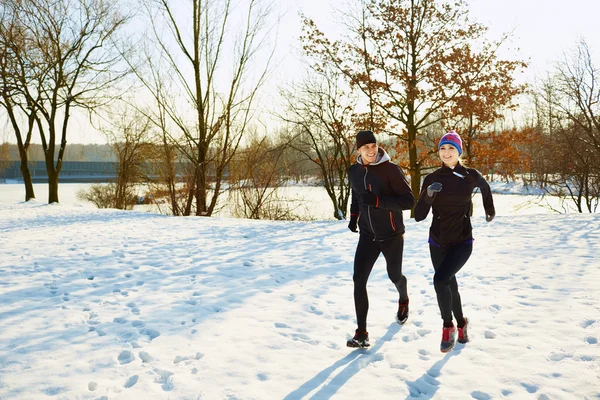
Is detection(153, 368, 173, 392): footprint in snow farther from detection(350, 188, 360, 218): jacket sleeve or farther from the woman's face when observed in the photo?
the woman's face

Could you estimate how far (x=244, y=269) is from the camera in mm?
6574

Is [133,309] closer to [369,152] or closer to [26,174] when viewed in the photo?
[369,152]

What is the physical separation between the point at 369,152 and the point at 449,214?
0.86 meters

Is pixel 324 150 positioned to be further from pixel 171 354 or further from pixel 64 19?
pixel 171 354

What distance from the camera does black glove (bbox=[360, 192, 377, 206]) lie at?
142 inches

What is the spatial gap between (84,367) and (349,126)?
14.7 metres

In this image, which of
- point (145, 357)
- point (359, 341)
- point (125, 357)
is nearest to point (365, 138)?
point (359, 341)

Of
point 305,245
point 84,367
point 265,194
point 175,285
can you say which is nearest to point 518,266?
point 305,245

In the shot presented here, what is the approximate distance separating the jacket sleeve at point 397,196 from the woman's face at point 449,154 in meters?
0.38

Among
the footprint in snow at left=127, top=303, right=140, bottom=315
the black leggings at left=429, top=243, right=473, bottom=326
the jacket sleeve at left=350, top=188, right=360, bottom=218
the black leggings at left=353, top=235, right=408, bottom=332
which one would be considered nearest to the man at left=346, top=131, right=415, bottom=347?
the black leggings at left=353, top=235, right=408, bottom=332

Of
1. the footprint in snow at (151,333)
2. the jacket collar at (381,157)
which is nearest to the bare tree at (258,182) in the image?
the footprint in snow at (151,333)

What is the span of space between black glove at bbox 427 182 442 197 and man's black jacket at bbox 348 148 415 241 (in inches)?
7.2

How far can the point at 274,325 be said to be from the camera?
14.1 ft

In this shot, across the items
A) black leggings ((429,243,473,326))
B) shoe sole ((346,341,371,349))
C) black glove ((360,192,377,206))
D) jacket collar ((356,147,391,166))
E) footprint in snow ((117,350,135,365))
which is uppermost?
jacket collar ((356,147,391,166))
